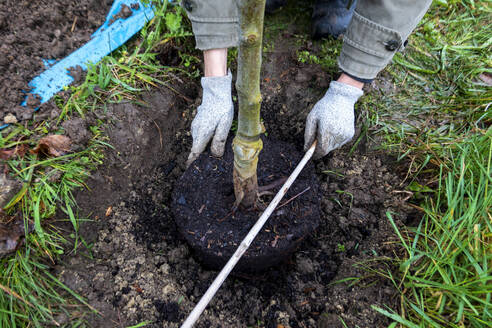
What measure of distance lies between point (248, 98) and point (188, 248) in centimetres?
94

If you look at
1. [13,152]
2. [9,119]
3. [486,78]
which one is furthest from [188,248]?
[486,78]

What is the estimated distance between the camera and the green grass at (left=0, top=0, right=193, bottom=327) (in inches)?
49.0

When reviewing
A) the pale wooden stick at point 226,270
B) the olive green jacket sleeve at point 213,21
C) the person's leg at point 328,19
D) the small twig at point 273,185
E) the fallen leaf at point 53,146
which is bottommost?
the small twig at point 273,185

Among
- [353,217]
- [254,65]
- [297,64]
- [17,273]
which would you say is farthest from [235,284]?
[297,64]

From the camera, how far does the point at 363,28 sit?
60.4 inches

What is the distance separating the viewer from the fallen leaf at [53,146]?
1.47 metres

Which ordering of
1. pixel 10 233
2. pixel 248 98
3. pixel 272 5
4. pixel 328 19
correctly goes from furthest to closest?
pixel 272 5 → pixel 328 19 → pixel 10 233 → pixel 248 98

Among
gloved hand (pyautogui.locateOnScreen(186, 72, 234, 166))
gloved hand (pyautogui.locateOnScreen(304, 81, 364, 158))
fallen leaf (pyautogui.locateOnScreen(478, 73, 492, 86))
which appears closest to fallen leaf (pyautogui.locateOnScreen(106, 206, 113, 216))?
gloved hand (pyautogui.locateOnScreen(186, 72, 234, 166))

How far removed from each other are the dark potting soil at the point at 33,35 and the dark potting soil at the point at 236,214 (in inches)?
40.2

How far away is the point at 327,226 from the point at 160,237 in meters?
0.90

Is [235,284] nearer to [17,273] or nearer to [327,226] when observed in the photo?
[327,226]

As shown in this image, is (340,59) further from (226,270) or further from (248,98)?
(226,270)

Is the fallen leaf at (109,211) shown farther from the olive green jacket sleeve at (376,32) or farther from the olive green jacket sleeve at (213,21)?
the olive green jacket sleeve at (376,32)

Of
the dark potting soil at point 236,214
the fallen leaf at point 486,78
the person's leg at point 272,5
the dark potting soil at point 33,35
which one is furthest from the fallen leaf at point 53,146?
the fallen leaf at point 486,78
